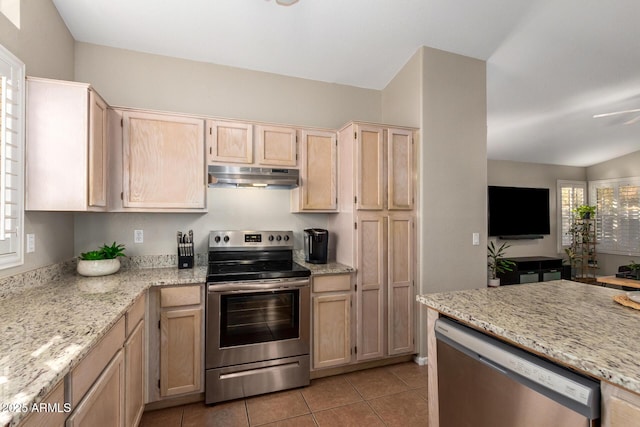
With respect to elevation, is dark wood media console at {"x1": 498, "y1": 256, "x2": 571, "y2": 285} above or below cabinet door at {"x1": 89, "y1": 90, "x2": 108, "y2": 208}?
below

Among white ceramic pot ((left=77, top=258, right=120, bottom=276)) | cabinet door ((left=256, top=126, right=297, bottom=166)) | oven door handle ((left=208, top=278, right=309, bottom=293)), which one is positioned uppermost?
cabinet door ((left=256, top=126, right=297, bottom=166))

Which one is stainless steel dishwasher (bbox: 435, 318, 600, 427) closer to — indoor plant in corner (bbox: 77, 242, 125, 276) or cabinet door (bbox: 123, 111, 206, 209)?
cabinet door (bbox: 123, 111, 206, 209)

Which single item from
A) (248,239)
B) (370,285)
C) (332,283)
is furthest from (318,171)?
(370,285)

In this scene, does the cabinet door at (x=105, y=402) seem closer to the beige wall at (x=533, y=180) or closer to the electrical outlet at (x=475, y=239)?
the electrical outlet at (x=475, y=239)

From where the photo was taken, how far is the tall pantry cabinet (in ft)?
9.21

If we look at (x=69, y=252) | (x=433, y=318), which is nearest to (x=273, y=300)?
(x=433, y=318)

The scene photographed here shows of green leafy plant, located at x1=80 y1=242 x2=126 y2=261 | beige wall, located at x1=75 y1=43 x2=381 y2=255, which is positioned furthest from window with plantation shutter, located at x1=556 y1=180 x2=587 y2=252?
green leafy plant, located at x1=80 y1=242 x2=126 y2=261

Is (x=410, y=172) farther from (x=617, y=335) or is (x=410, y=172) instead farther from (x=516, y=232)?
(x=516, y=232)

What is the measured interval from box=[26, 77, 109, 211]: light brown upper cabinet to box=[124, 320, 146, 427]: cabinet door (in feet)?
2.88

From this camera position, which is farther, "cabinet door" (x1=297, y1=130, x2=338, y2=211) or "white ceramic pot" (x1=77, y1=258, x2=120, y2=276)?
"cabinet door" (x1=297, y1=130, x2=338, y2=211)

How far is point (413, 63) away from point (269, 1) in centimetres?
146

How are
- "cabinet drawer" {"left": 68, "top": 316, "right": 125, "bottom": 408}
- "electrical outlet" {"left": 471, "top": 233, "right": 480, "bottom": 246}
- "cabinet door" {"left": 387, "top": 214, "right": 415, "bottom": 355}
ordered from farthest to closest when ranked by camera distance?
"electrical outlet" {"left": 471, "top": 233, "right": 480, "bottom": 246}, "cabinet door" {"left": 387, "top": 214, "right": 415, "bottom": 355}, "cabinet drawer" {"left": 68, "top": 316, "right": 125, "bottom": 408}

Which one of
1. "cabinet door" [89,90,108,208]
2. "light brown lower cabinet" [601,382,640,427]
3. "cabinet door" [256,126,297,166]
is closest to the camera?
"light brown lower cabinet" [601,382,640,427]

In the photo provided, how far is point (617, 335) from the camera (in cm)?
109
